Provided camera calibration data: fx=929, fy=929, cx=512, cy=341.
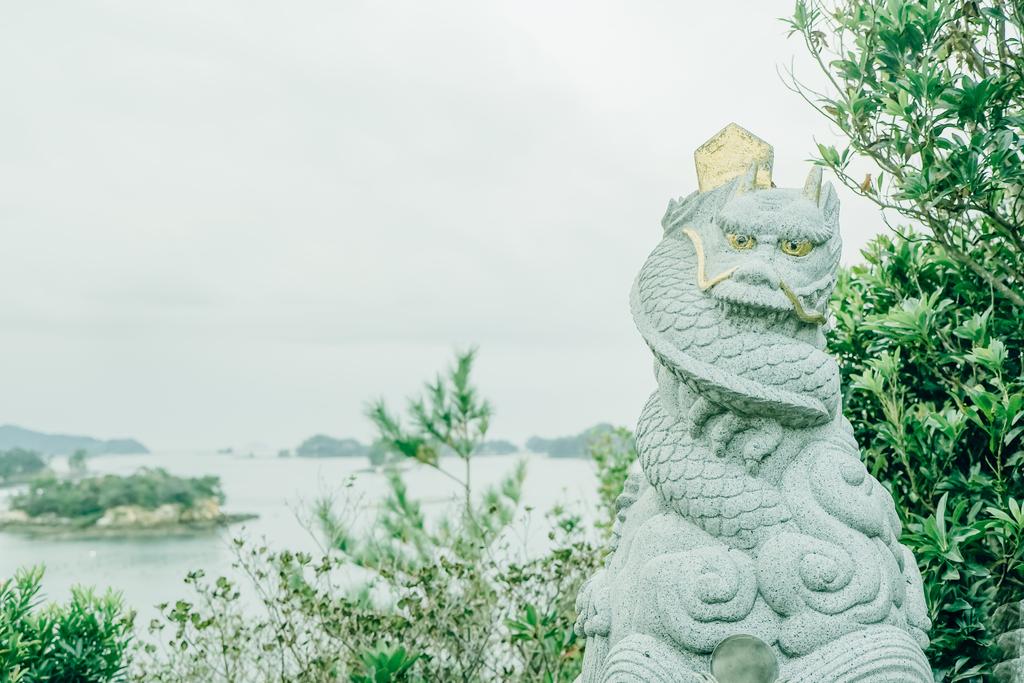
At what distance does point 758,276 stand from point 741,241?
16 centimetres

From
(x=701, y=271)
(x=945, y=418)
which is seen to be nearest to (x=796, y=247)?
(x=701, y=271)

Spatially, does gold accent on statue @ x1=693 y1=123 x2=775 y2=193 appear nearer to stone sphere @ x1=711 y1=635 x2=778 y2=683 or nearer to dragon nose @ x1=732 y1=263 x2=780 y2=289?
dragon nose @ x1=732 y1=263 x2=780 y2=289

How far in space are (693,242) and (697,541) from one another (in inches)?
32.9

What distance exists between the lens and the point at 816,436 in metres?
2.49

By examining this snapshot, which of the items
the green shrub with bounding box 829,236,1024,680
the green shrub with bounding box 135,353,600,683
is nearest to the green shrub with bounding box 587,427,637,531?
the green shrub with bounding box 135,353,600,683

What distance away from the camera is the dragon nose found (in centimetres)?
242

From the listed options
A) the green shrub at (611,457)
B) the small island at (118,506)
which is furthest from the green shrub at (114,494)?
the green shrub at (611,457)

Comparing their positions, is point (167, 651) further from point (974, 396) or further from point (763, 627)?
point (974, 396)

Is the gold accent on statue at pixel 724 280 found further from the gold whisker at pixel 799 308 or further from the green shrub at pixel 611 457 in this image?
the green shrub at pixel 611 457

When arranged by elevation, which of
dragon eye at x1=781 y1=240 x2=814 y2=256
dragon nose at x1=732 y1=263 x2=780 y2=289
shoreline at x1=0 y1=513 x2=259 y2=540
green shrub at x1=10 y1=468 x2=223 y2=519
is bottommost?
shoreline at x1=0 y1=513 x2=259 y2=540

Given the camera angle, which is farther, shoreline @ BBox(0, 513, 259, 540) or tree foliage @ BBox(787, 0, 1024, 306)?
shoreline @ BBox(0, 513, 259, 540)

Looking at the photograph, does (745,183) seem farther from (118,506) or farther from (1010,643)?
(118,506)

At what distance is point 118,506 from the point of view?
5703 millimetres

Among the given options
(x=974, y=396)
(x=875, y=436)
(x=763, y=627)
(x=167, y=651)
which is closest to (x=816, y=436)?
(x=763, y=627)
